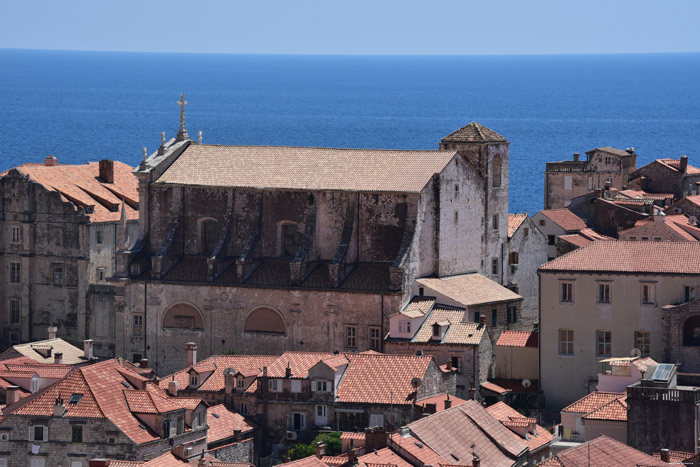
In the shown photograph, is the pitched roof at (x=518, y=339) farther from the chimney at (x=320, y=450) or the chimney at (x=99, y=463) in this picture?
the chimney at (x=99, y=463)

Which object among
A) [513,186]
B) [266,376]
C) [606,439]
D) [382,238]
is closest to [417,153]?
[382,238]

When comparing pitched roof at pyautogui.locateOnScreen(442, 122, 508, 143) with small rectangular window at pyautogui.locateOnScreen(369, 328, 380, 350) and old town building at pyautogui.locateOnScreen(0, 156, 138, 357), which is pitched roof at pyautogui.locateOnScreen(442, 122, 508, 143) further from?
old town building at pyautogui.locateOnScreen(0, 156, 138, 357)

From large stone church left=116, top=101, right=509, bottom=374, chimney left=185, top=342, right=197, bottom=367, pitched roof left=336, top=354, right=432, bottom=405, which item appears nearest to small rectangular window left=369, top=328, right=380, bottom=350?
large stone church left=116, top=101, right=509, bottom=374

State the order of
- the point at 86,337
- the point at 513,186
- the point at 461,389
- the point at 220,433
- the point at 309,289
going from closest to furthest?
the point at 220,433 → the point at 461,389 → the point at 309,289 → the point at 86,337 → the point at 513,186

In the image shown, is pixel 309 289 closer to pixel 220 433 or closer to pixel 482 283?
pixel 482 283

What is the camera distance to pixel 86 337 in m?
93.5

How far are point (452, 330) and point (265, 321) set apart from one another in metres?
9.25

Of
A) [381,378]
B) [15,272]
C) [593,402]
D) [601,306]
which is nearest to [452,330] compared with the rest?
[601,306]

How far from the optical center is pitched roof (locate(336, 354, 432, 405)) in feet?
243

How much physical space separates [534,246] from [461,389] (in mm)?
17726

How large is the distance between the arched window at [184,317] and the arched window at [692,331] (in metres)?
21.7

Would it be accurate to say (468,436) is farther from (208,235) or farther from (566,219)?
(566,219)

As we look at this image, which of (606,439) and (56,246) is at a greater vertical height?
(56,246)

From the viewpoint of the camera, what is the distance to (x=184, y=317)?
8844 centimetres
